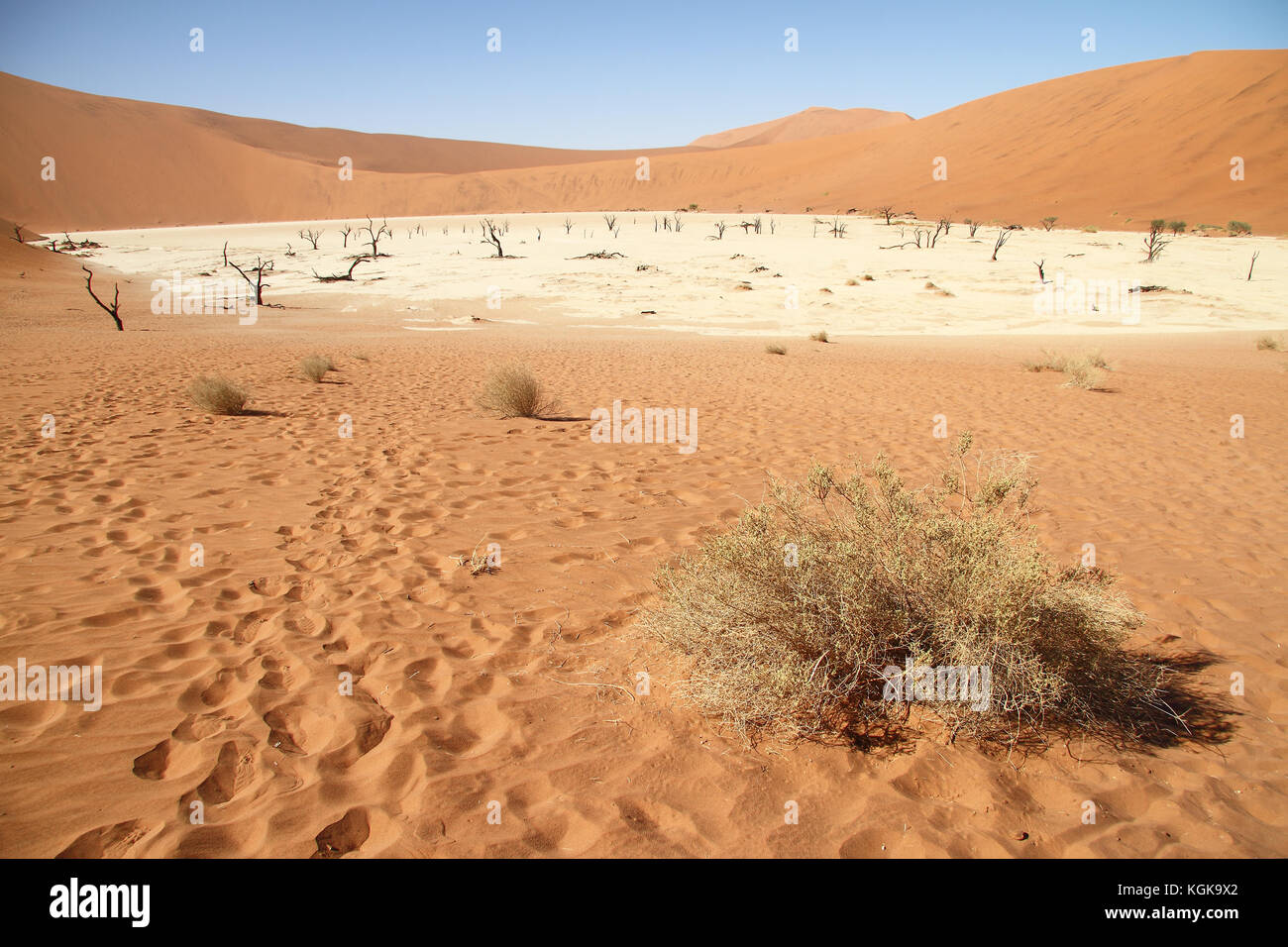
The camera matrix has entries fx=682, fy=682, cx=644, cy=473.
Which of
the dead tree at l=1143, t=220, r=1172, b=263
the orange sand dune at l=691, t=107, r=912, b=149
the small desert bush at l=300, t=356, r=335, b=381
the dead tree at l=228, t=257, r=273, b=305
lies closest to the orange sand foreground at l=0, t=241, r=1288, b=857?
the small desert bush at l=300, t=356, r=335, b=381

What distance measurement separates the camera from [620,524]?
477cm

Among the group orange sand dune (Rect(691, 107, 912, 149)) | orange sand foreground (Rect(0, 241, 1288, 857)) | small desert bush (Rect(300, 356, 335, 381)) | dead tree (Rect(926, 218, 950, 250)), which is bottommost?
orange sand foreground (Rect(0, 241, 1288, 857))

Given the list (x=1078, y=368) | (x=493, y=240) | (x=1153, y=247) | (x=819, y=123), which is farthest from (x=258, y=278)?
(x=819, y=123)

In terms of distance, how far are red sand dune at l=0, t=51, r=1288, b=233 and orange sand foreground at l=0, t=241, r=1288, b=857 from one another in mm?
39649

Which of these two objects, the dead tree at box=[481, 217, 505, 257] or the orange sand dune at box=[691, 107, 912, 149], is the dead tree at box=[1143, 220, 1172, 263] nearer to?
the dead tree at box=[481, 217, 505, 257]

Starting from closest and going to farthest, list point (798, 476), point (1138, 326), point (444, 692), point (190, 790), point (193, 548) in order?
point (190, 790) → point (444, 692) → point (193, 548) → point (798, 476) → point (1138, 326)

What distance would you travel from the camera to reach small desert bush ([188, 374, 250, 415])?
741cm

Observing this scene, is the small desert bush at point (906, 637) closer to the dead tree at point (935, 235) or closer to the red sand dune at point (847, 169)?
the dead tree at point (935, 235)

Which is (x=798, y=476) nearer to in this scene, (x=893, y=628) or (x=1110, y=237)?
(x=893, y=628)

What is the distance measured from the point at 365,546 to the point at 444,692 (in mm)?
1690

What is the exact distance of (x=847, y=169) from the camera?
6316 cm

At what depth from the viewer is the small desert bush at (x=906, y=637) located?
98.3 inches
